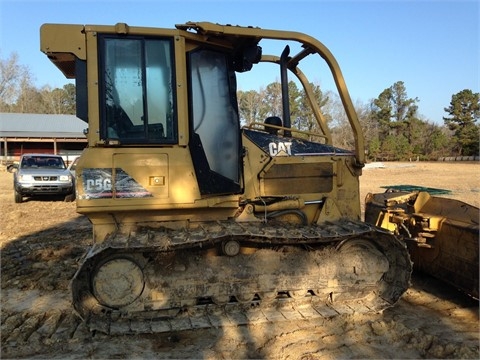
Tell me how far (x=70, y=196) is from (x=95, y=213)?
1165 centimetres

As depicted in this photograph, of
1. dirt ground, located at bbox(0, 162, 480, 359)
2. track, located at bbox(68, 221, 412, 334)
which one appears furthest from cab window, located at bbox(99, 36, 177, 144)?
dirt ground, located at bbox(0, 162, 480, 359)

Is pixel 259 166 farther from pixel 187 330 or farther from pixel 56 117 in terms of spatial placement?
pixel 56 117

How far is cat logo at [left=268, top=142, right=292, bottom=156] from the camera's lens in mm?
5105

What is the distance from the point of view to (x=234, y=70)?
16.3 ft

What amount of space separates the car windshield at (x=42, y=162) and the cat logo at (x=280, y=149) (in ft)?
41.8

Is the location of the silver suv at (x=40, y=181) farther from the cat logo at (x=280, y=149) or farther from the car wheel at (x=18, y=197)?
the cat logo at (x=280, y=149)

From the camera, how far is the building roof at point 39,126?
38.3 m

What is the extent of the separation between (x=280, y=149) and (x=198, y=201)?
1244mm

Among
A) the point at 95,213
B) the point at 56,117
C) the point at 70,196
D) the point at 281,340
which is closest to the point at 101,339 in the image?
the point at 95,213

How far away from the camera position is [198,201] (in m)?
4.55

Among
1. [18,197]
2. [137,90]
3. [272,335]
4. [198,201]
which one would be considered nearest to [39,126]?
[18,197]

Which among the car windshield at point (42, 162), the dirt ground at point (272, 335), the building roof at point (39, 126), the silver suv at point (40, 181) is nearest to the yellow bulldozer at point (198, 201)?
the dirt ground at point (272, 335)

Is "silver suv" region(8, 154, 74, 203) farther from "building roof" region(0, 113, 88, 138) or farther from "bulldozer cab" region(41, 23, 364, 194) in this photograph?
"building roof" region(0, 113, 88, 138)

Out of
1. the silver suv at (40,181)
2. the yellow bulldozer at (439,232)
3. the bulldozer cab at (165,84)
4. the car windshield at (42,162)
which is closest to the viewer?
the bulldozer cab at (165,84)
